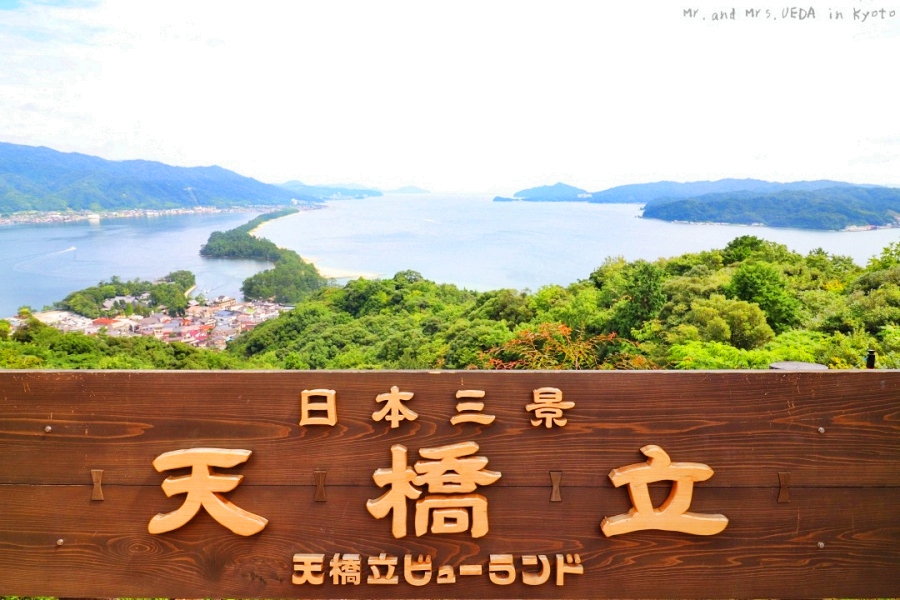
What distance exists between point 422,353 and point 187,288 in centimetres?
1692

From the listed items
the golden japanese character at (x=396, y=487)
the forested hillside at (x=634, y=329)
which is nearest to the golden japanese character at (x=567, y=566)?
the golden japanese character at (x=396, y=487)

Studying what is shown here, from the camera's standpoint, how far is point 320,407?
1.29 m

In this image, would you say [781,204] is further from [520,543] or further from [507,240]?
[520,543]

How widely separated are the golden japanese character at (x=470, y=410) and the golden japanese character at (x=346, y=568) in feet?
1.30

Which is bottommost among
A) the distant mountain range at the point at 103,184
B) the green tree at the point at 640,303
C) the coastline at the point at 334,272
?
the coastline at the point at 334,272

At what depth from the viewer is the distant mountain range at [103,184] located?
107ft

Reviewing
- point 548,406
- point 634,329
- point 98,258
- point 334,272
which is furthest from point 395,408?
point 98,258

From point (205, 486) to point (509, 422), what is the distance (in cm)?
72

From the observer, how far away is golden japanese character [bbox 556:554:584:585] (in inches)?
51.0

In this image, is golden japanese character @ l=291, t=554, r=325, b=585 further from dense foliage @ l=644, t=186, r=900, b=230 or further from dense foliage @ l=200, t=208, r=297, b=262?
dense foliage @ l=200, t=208, r=297, b=262

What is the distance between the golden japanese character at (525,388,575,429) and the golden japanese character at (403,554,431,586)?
41 centimetres

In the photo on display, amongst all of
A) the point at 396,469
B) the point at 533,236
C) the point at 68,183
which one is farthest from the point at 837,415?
the point at 68,183

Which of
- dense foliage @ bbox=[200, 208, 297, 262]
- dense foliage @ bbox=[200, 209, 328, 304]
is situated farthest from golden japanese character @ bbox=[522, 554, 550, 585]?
dense foliage @ bbox=[200, 208, 297, 262]

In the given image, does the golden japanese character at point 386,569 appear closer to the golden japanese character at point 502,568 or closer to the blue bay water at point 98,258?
the golden japanese character at point 502,568
